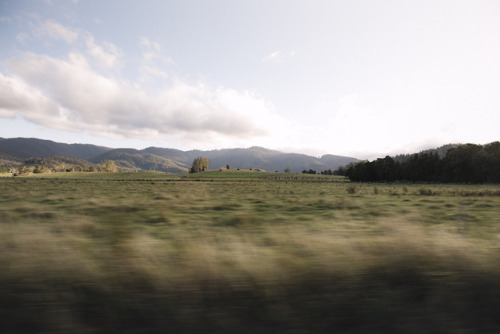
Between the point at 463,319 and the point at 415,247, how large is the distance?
119 centimetres

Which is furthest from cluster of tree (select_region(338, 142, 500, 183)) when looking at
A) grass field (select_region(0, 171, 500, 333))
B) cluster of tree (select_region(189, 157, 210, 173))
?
cluster of tree (select_region(189, 157, 210, 173))

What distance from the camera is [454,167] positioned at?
2559 inches

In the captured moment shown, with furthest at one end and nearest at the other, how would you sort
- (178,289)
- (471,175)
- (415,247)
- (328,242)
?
(471,175) → (328,242) → (415,247) → (178,289)

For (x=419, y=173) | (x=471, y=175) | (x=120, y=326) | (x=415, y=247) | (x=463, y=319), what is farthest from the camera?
(x=419, y=173)

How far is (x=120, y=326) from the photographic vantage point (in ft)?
9.36

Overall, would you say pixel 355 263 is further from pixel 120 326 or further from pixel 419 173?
pixel 419 173

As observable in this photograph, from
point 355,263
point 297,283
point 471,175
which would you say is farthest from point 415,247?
point 471,175

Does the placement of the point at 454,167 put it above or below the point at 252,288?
above

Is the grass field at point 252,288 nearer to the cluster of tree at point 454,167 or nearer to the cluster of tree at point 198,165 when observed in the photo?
the cluster of tree at point 454,167

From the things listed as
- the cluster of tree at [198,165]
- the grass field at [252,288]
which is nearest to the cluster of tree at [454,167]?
the grass field at [252,288]

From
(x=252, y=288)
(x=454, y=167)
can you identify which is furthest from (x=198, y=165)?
(x=252, y=288)

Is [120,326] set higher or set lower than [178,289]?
lower

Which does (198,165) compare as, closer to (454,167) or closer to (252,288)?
(454,167)

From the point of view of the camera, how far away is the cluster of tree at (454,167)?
5981 centimetres
